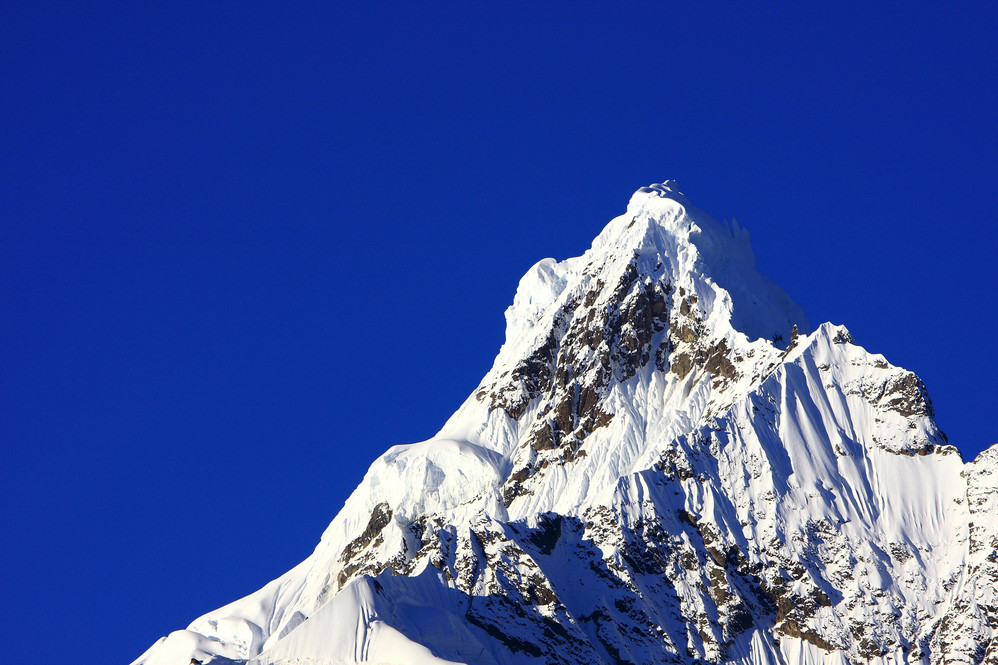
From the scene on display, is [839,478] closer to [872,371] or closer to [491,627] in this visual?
[872,371]

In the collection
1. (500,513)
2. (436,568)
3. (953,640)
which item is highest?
(500,513)

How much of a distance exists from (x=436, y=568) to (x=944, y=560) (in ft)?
160

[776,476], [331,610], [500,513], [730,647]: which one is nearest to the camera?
[331,610]

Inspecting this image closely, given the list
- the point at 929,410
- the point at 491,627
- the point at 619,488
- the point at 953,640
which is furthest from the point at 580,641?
the point at 929,410

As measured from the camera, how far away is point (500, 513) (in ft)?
639

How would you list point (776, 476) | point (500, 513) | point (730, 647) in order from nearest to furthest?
point (730, 647) → point (776, 476) → point (500, 513)

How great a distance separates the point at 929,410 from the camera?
7288 inches

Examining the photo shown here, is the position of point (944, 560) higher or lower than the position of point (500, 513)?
lower

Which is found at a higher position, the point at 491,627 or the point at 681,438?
the point at 681,438

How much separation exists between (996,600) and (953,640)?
5458mm

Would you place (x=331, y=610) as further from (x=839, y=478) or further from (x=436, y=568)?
(x=839, y=478)

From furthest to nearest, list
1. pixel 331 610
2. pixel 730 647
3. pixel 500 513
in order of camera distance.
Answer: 1. pixel 500 513
2. pixel 730 647
3. pixel 331 610

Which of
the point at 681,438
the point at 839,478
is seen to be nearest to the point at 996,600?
the point at 839,478

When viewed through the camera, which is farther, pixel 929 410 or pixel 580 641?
pixel 929 410
